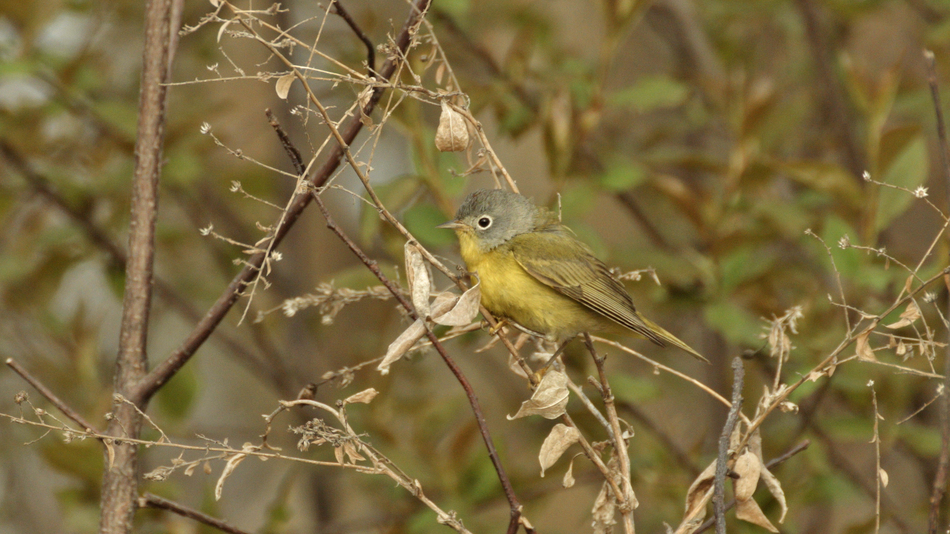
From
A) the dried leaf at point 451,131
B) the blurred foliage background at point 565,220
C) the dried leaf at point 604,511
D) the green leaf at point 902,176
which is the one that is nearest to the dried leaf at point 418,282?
the dried leaf at point 451,131

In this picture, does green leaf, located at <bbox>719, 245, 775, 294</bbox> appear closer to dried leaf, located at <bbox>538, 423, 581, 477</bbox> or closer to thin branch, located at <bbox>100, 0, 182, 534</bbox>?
dried leaf, located at <bbox>538, 423, 581, 477</bbox>

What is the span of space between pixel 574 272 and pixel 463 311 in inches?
48.6

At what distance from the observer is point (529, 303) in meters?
2.82

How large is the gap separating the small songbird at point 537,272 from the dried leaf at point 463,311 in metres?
1.07

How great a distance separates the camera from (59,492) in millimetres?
2848

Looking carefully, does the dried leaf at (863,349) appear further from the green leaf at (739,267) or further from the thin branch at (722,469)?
the green leaf at (739,267)

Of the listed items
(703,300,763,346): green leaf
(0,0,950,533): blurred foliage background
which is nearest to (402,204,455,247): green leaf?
(0,0,950,533): blurred foliage background

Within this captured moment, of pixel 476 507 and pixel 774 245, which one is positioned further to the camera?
pixel 774 245

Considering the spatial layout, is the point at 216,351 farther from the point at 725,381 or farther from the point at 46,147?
the point at 725,381

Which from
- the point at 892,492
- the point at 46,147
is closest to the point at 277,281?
the point at 46,147

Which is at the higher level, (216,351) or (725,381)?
(216,351)

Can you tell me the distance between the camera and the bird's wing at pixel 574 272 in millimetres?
2773

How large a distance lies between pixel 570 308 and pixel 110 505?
61.0 inches

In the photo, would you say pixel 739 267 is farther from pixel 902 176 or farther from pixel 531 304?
pixel 531 304
